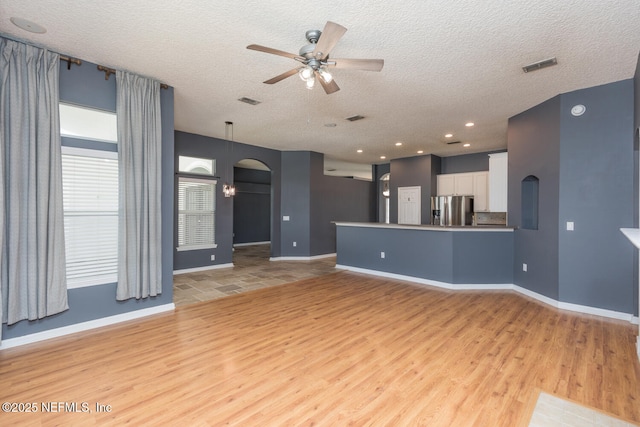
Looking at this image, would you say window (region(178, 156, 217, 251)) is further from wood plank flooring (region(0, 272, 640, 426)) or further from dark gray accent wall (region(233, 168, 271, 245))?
dark gray accent wall (region(233, 168, 271, 245))

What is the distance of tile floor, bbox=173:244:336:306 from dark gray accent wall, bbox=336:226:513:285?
61.3 inches

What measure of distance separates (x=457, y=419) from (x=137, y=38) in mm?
4125

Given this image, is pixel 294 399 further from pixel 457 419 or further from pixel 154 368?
pixel 154 368

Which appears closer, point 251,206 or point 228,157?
point 228,157

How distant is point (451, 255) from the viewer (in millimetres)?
5176

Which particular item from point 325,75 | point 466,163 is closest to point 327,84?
point 325,75

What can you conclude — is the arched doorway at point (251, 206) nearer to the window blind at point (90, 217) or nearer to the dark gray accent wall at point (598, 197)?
the window blind at point (90, 217)

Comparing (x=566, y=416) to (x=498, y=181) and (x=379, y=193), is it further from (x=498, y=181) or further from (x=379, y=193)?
(x=379, y=193)

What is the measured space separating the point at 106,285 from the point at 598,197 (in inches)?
244

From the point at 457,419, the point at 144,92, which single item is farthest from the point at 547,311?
the point at 144,92

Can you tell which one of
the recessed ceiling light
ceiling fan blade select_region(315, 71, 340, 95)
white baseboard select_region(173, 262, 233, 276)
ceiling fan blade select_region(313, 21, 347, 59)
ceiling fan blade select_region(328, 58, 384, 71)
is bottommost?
white baseboard select_region(173, 262, 233, 276)

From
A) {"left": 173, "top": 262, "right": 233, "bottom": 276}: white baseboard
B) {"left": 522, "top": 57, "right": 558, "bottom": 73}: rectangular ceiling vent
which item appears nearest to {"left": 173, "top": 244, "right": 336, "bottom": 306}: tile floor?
{"left": 173, "top": 262, "right": 233, "bottom": 276}: white baseboard

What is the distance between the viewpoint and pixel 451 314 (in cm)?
388

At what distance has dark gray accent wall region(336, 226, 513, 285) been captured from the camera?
203 inches
